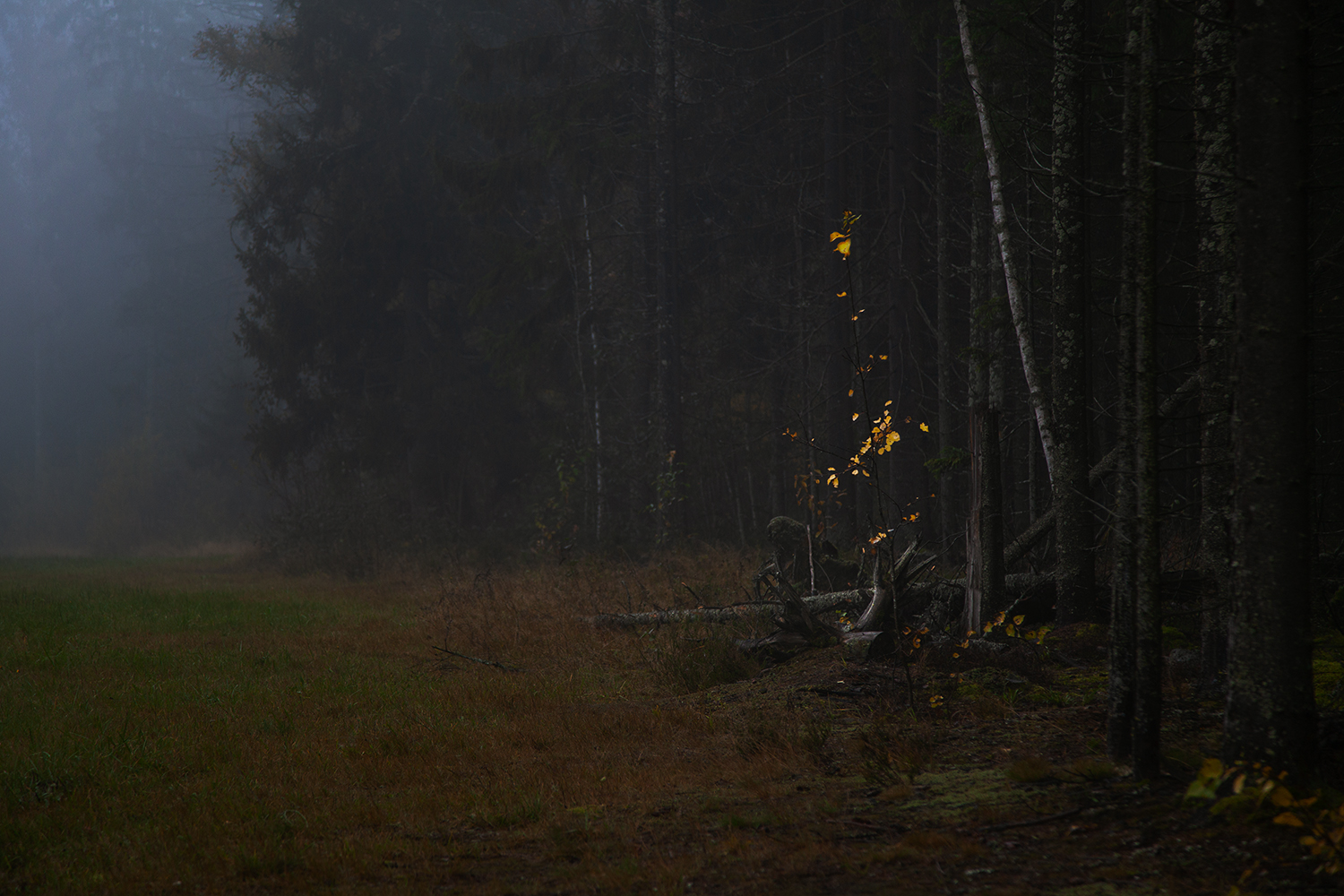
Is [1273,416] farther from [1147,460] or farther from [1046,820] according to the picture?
[1046,820]

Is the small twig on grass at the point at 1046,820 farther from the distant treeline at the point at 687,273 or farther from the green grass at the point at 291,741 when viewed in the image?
the distant treeline at the point at 687,273

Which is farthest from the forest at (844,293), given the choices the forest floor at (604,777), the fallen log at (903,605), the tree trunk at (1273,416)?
the forest floor at (604,777)

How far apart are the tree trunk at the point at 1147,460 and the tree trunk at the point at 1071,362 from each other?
365 centimetres

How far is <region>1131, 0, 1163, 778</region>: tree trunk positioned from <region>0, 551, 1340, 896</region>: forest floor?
36 cm

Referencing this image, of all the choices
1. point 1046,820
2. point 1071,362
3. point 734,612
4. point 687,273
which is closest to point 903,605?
point 734,612

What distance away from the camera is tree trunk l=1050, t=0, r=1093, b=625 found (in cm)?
770

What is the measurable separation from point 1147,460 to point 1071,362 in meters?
4.03

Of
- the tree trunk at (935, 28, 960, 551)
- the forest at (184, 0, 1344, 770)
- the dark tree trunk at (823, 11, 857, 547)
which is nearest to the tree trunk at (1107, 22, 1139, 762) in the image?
the forest at (184, 0, 1344, 770)

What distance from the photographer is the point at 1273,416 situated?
379cm

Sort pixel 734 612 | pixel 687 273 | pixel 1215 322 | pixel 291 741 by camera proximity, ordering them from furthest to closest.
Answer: pixel 687 273
pixel 734 612
pixel 291 741
pixel 1215 322

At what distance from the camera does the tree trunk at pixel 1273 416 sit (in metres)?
3.72

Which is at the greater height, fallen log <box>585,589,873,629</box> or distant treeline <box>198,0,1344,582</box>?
distant treeline <box>198,0,1344,582</box>

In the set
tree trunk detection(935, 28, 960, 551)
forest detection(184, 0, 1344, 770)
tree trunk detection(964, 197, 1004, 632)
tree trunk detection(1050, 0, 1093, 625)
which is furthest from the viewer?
tree trunk detection(935, 28, 960, 551)

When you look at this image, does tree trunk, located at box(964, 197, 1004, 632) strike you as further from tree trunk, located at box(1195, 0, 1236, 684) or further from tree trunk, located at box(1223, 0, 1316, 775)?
tree trunk, located at box(1223, 0, 1316, 775)
